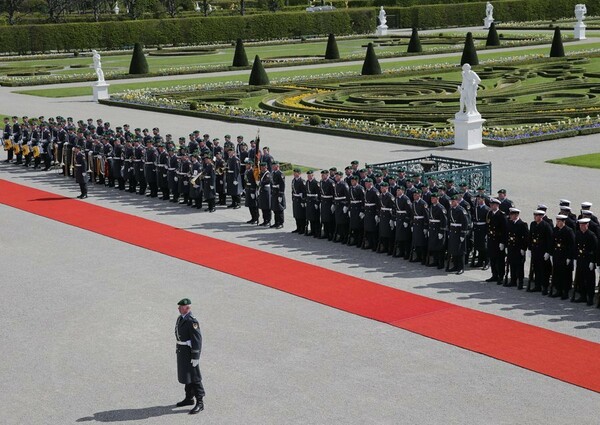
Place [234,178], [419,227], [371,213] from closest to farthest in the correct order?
1. [419,227]
2. [371,213]
3. [234,178]

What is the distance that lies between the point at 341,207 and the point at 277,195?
6.97 feet

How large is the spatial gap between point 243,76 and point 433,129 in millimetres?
22533

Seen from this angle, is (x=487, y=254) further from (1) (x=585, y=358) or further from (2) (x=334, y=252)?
(1) (x=585, y=358)

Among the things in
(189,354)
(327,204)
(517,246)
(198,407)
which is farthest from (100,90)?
(198,407)

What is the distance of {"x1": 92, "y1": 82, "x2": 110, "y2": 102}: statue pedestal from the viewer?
4782cm

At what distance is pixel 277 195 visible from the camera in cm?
2294

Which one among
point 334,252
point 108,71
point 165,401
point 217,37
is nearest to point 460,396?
point 165,401

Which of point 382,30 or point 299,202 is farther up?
point 382,30

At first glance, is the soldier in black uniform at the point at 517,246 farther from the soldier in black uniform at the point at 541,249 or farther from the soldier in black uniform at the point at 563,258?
the soldier in black uniform at the point at 563,258

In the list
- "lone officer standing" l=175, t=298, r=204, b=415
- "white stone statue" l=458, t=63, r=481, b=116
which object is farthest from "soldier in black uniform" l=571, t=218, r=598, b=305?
"white stone statue" l=458, t=63, r=481, b=116

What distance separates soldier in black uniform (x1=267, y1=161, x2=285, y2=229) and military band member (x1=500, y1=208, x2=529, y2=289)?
6341 mm

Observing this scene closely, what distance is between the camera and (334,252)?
68.3 ft

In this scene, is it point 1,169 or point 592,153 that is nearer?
point 592,153

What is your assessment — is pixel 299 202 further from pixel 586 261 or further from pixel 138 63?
pixel 138 63
